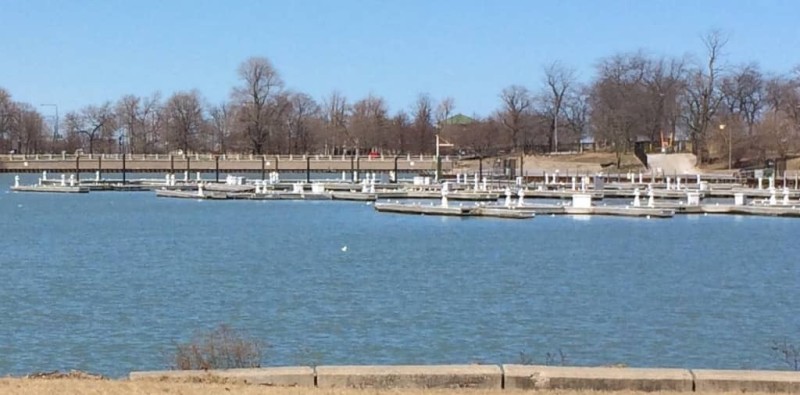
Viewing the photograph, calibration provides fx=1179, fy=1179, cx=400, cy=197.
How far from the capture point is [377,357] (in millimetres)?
15688

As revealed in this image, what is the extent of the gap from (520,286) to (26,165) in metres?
102

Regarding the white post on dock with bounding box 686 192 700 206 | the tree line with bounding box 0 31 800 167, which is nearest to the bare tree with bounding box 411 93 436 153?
the tree line with bounding box 0 31 800 167

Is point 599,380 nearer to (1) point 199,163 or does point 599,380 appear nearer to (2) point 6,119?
(1) point 199,163

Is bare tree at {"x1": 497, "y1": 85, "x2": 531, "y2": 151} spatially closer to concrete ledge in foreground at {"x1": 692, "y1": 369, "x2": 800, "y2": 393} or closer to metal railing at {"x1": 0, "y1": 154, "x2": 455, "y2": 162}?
metal railing at {"x1": 0, "y1": 154, "x2": 455, "y2": 162}

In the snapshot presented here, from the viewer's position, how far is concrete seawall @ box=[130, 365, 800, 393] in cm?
991

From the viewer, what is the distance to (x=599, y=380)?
9938 millimetres

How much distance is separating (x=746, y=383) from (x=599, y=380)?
4.01ft

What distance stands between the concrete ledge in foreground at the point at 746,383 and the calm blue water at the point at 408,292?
5.28 m

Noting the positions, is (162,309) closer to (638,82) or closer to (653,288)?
(653,288)

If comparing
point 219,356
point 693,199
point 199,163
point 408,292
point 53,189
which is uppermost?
point 199,163

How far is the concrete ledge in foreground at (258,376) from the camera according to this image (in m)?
10.1

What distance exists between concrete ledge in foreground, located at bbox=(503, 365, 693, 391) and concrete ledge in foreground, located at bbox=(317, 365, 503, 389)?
0.61 feet

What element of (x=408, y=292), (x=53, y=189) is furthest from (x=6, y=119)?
(x=408, y=292)

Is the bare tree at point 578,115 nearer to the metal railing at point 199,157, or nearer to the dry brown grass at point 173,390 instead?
the metal railing at point 199,157
